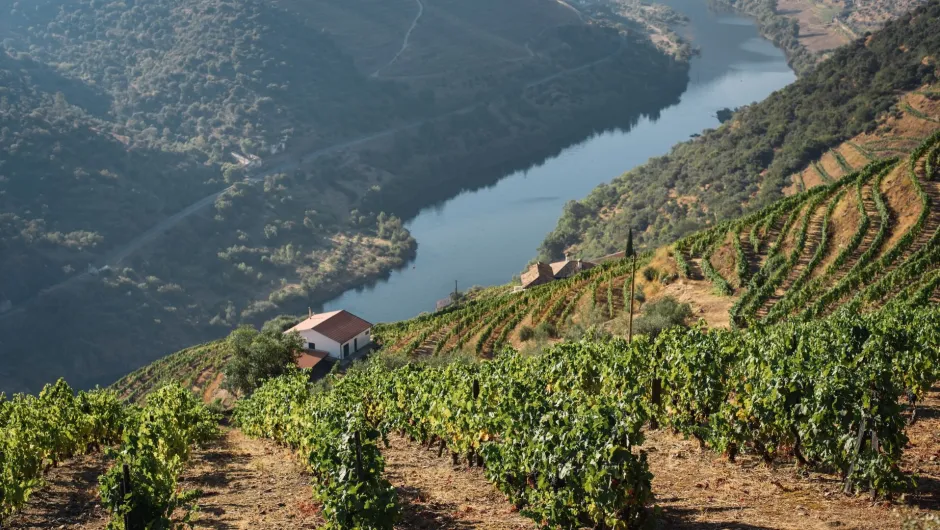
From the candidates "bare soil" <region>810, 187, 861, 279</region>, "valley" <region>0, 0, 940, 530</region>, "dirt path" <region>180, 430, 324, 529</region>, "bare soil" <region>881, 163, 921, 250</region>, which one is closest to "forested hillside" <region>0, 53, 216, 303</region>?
"valley" <region>0, 0, 940, 530</region>

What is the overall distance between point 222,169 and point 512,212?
54.5 m

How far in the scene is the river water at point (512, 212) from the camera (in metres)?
122

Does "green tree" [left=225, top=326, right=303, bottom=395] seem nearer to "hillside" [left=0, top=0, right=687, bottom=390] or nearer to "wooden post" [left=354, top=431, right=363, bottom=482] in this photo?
"wooden post" [left=354, top=431, right=363, bottom=482]

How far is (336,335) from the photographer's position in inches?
2506

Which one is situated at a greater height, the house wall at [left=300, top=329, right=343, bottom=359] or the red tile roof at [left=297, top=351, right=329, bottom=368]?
the house wall at [left=300, top=329, right=343, bottom=359]

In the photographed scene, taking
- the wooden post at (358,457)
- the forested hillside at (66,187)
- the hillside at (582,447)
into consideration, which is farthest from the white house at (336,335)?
the forested hillside at (66,187)

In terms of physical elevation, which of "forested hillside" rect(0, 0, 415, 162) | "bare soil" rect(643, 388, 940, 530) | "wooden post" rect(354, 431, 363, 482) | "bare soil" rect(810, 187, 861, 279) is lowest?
"bare soil" rect(643, 388, 940, 530)

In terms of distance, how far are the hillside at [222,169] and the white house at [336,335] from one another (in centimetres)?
5563

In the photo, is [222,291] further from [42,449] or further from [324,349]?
[42,449]

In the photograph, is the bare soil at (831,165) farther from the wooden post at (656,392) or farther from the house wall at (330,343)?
the wooden post at (656,392)

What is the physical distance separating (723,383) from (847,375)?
13.9 feet

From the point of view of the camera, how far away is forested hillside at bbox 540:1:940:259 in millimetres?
98375

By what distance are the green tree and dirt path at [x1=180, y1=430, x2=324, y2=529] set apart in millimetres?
20085

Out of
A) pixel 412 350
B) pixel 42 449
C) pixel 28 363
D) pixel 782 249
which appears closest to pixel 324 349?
pixel 412 350
